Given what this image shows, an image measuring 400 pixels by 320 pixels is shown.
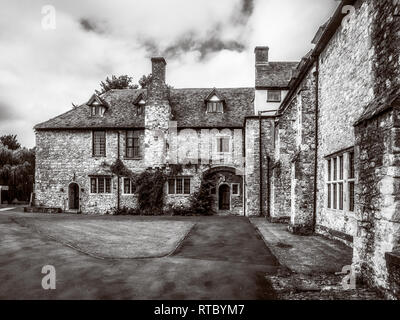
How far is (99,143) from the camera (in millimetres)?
24188

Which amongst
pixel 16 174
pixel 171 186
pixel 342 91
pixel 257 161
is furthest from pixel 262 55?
pixel 16 174

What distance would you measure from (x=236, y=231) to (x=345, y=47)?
8478 millimetres

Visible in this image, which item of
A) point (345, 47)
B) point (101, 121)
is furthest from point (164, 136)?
point (345, 47)

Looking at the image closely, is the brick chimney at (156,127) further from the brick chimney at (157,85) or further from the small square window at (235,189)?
the small square window at (235,189)

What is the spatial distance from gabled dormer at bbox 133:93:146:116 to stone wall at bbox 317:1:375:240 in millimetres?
15300

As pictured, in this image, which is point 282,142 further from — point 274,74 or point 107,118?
point 107,118

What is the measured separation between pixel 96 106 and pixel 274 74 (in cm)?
1375

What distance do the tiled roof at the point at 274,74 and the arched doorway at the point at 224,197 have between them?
765cm

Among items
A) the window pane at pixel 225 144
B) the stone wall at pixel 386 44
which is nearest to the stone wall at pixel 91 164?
the window pane at pixel 225 144

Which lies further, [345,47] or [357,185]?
[345,47]

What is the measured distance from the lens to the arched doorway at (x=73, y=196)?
24.4 m
